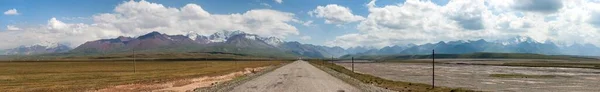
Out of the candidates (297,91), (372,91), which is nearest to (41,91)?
(297,91)

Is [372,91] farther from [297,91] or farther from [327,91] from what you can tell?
[297,91]

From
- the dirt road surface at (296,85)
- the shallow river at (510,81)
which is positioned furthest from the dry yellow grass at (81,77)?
the shallow river at (510,81)

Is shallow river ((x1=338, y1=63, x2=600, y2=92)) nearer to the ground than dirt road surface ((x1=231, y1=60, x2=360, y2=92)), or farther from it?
nearer to the ground

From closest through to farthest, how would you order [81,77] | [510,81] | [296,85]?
[296,85], [510,81], [81,77]

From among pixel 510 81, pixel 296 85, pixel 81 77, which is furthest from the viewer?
pixel 81 77

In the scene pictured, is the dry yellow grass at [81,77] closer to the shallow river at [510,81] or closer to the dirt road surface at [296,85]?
the dirt road surface at [296,85]

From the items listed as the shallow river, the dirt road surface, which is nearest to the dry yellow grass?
the dirt road surface

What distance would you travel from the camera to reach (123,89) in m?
47.3

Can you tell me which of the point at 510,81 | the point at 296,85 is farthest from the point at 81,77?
the point at 510,81

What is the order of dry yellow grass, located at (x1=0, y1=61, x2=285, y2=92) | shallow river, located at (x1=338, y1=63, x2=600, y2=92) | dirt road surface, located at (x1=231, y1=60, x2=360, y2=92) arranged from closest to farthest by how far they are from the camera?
dirt road surface, located at (x1=231, y1=60, x2=360, y2=92)
dry yellow grass, located at (x1=0, y1=61, x2=285, y2=92)
shallow river, located at (x1=338, y1=63, x2=600, y2=92)

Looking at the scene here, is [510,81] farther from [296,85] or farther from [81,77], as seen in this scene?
[81,77]

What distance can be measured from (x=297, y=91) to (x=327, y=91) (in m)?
3.08

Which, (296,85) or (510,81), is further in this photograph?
(510,81)

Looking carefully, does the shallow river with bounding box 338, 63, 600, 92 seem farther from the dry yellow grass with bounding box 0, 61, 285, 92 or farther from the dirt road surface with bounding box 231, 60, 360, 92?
the dry yellow grass with bounding box 0, 61, 285, 92
